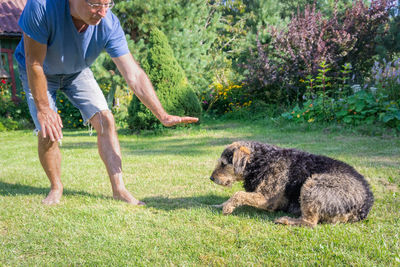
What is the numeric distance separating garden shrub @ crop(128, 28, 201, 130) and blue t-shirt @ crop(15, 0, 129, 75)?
5.74 metres

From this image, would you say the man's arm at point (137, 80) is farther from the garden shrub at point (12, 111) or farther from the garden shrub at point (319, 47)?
the garden shrub at point (12, 111)

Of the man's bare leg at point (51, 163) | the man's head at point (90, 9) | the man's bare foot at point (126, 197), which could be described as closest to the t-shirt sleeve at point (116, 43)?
the man's head at point (90, 9)

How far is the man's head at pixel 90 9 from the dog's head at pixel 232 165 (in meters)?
1.97

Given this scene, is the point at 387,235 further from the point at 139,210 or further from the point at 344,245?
the point at 139,210

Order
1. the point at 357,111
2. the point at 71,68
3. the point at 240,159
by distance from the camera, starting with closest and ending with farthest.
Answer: the point at 240,159 → the point at 71,68 → the point at 357,111

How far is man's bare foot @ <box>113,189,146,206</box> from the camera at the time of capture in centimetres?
390

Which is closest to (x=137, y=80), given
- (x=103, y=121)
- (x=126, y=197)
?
(x=103, y=121)

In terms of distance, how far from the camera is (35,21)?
3.04 metres

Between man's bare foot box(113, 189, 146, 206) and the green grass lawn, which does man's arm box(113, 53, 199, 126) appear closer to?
man's bare foot box(113, 189, 146, 206)

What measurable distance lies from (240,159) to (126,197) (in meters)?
1.53

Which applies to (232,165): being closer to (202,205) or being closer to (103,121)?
(202,205)

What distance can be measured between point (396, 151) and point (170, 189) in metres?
4.47

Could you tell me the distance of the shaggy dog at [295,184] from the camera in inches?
119

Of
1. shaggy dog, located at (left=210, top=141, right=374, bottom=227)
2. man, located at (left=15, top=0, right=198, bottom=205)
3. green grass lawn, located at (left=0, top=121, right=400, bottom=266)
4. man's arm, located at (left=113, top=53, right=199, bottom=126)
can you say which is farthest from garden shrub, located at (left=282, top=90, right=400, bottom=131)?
man, located at (left=15, top=0, right=198, bottom=205)
